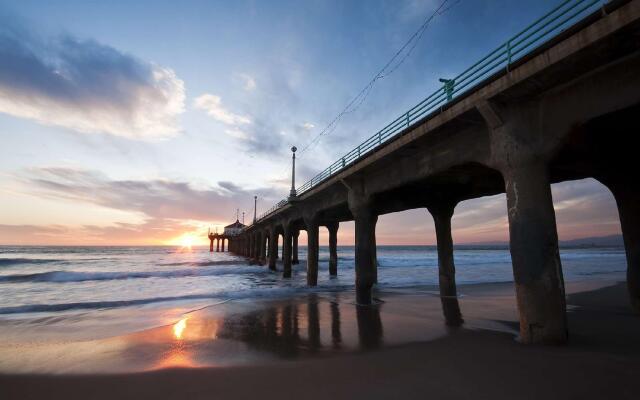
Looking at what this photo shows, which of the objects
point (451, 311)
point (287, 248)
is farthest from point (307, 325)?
point (287, 248)

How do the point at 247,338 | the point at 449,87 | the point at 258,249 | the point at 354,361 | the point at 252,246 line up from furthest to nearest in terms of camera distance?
the point at 252,246, the point at 258,249, the point at 449,87, the point at 247,338, the point at 354,361

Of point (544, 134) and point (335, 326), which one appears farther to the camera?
point (335, 326)

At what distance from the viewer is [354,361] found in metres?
6.81

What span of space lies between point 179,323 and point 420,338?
26.7 ft

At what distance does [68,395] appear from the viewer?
5.56 meters

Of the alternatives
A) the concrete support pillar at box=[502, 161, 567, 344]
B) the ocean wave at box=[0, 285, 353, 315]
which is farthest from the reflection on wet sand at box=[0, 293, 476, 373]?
the ocean wave at box=[0, 285, 353, 315]

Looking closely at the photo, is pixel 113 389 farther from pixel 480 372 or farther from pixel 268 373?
pixel 480 372

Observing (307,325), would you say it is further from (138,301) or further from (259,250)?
(259,250)

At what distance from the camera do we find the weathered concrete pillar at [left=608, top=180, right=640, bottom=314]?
1026cm

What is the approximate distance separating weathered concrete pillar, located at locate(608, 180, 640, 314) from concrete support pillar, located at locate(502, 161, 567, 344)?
5.69 meters

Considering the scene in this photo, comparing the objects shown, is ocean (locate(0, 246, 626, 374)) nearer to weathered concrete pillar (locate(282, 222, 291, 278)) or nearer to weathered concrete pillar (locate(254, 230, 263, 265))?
weathered concrete pillar (locate(282, 222, 291, 278))

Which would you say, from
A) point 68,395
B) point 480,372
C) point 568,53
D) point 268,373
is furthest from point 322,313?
point 568,53

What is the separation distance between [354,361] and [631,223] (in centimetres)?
1039

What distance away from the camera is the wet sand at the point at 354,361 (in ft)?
17.6
